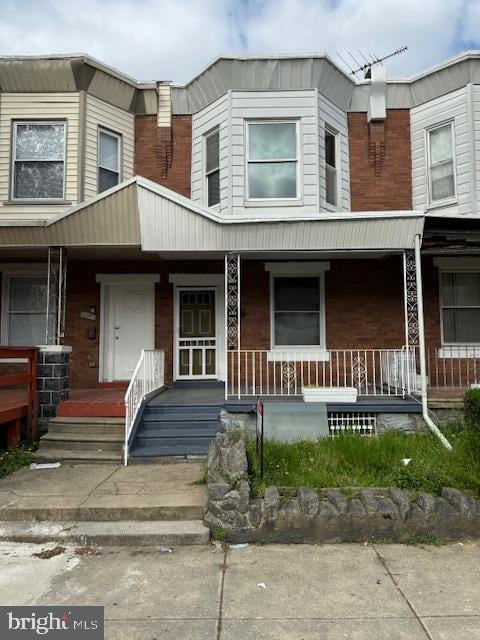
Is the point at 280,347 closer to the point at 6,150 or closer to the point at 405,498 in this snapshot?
the point at 405,498

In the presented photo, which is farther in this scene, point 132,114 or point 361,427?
point 132,114

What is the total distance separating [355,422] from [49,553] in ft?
16.4

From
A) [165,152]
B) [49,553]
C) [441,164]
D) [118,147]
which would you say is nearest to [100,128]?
[118,147]

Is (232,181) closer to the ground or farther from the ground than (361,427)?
farther from the ground

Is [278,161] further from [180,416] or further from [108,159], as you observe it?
[180,416]

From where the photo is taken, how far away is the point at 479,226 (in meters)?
7.75

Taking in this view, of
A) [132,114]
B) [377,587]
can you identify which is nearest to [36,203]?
[132,114]

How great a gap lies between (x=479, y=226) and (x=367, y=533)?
5.59 meters

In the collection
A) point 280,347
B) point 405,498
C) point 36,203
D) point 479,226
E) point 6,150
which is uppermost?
point 6,150

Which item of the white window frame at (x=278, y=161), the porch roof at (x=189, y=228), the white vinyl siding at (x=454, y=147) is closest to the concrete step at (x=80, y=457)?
the porch roof at (x=189, y=228)

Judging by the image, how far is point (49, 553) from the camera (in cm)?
418

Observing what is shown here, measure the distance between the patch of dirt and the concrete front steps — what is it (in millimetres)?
2330

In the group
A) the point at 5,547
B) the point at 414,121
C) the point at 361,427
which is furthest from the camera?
the point at 414,121

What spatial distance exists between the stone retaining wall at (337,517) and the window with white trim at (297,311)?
17.6 feet
